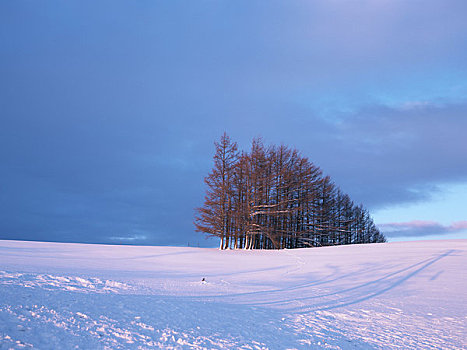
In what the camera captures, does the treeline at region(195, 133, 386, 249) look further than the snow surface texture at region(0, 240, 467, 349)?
Yes

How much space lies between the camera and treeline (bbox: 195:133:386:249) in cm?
2798

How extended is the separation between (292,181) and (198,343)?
2884 cm

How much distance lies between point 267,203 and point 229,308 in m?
24.0

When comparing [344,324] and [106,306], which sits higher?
[106,306]

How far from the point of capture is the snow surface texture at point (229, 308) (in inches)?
193

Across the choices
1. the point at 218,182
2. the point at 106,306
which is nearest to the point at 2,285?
the point at 106,306

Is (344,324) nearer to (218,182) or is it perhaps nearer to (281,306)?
(281,306)

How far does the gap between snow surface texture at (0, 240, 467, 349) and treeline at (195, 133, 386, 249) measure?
1414 centimetres

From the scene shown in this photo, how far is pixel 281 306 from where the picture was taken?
777 centimetres

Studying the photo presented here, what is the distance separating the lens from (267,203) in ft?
101

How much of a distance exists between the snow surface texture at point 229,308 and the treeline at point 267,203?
14.1 metres

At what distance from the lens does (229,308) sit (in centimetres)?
698

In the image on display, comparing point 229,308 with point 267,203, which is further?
point 267,203

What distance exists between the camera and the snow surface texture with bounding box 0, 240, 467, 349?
193 inches
